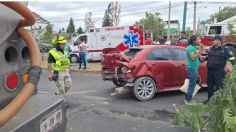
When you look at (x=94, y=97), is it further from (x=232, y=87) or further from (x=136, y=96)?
(x=232, y=87)

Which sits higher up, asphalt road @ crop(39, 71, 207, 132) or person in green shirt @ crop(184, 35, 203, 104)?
person in green shirt @ crop(184, 35, 203, 104)

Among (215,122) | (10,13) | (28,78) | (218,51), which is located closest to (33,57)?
(28,78)

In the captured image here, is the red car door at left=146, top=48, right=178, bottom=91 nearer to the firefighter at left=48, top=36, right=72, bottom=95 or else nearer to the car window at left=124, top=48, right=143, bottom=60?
the car window at left=124, top=48, right=143, bottom=60

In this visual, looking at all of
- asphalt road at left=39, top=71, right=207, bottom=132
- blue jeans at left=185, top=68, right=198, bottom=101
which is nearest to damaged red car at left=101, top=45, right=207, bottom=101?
asphalt road at left=39, top=71, right=207, bottom=132

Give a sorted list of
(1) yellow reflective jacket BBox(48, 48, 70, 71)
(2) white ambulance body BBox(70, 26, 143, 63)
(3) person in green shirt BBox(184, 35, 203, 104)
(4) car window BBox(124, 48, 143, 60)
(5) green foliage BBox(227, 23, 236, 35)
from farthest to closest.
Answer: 1. (2) white ambulance body BBox(70, 26, 143, 63)
2. (5) green foliage BBox(227, 23, 236, 35)
3. (4) car window BBox(124, 48, 143, 60)
4. (3) person in green shirt BBox(184, 35, 203, 104)
5. (1) yellow reflective jacket BBox(48, 48, 70, 71)

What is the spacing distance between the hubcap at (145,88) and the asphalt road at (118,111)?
0.22 m

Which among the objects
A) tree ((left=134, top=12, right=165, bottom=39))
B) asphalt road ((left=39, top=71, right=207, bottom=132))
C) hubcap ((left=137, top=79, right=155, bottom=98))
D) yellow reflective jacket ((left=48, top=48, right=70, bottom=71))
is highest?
tree ((left=134, top=12, right=165, bottom=39))

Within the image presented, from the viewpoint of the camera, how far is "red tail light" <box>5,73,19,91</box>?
232cm

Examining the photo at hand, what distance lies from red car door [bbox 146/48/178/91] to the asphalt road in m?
0.42

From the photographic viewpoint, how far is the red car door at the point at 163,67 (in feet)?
28.9

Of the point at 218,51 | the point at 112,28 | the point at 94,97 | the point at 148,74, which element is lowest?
the point at 94,97

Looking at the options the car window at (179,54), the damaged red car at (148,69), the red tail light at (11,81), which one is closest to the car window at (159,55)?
the damaged red car at (148,69)

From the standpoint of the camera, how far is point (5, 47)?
2.30m

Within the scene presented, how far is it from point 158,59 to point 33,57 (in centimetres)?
670
